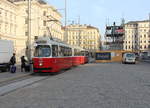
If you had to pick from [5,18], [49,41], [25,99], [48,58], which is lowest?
[25,99]

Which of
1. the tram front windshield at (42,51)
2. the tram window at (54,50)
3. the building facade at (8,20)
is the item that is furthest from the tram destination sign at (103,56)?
the tram front windshield at (42,51)

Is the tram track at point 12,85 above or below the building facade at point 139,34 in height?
below

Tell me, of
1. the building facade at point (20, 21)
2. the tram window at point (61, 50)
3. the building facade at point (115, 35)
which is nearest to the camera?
the tram window at point (61, 50)

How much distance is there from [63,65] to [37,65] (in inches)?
182

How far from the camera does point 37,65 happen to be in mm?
19734

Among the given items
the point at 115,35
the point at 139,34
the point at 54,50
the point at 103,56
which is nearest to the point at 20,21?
the point at 103,56

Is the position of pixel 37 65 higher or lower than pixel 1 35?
lower

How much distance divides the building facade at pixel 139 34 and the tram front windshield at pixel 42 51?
4815 inches

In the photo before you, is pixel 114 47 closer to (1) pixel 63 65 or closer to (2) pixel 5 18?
(2) pixel 5 18

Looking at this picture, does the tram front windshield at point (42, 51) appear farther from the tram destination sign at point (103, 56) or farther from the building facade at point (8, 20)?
the building facade at point (8, 20)

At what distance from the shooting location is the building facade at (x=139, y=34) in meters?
144

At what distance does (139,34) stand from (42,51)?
130027 millimetres

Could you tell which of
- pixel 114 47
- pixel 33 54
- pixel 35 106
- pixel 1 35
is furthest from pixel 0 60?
pixel 114 47

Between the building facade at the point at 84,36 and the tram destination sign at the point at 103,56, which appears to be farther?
the building facade at the point at 84,36
